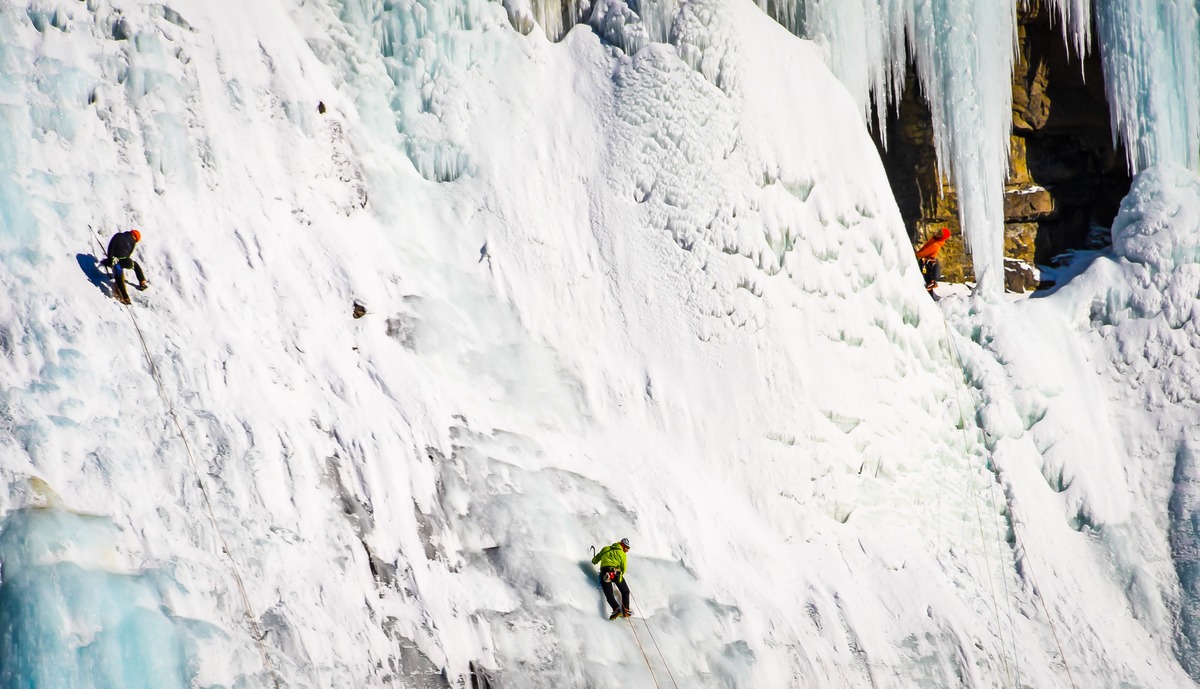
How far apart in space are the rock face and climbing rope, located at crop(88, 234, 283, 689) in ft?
32.7

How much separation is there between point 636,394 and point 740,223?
2.09m

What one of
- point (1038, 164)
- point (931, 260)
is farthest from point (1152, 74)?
point (931, 260)

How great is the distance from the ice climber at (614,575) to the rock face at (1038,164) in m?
7.46

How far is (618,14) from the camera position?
11969mm

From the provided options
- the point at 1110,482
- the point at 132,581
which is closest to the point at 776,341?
the point at 1110,482

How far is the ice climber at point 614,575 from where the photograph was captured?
936 centimetres

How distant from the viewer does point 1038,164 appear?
15734mm

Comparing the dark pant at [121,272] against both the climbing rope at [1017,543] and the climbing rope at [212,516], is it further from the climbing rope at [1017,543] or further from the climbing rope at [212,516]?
the climbing rope at [1017,543]

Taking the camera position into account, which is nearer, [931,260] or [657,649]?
[657,649]

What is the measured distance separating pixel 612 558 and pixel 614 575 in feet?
0.46

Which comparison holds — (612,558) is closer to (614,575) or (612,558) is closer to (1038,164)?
(614,575)

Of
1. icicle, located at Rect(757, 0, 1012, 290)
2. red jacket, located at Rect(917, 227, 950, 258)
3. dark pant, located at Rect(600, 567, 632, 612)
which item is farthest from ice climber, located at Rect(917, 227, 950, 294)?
dark pant, located at Rect(600, 567, 632, 612)

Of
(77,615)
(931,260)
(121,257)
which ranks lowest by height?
(931,260)

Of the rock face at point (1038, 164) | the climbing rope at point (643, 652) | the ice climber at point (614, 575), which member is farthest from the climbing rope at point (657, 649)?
the rock face at point (1038, 164)
